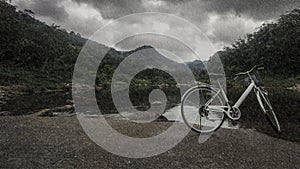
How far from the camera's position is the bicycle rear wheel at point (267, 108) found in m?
7.46

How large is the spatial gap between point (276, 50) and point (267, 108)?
183 feet

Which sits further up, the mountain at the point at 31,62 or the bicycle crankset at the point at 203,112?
the mountain at the point at 31,62

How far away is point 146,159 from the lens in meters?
5.38

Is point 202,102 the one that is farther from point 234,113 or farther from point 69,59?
point 69,59

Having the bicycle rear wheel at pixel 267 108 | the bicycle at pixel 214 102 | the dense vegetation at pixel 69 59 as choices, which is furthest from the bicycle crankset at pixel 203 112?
the dense vegetation at pixel 69 59

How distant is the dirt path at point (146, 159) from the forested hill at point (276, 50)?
52683 millimetres

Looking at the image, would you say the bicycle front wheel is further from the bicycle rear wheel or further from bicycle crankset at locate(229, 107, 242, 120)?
the bicycle rear wheel

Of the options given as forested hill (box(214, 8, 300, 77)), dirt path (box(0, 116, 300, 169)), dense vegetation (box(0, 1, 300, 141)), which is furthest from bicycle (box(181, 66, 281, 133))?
forested hill (box(214, 8, 300, 77))

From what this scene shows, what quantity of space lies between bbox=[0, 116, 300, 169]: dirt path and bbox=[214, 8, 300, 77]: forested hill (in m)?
52.7

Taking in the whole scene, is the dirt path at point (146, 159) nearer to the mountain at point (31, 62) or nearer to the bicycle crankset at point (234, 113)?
the bicycle crankset at point (234, 113)

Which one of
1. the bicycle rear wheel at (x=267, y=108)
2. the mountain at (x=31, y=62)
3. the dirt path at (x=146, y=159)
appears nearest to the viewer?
the dirt path at (x=146, y=159)

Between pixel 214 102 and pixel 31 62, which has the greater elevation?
pixel 31 62

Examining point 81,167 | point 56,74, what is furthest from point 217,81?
point 56,74

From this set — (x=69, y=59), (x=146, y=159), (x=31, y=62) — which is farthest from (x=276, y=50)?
(x=146, y=159)
